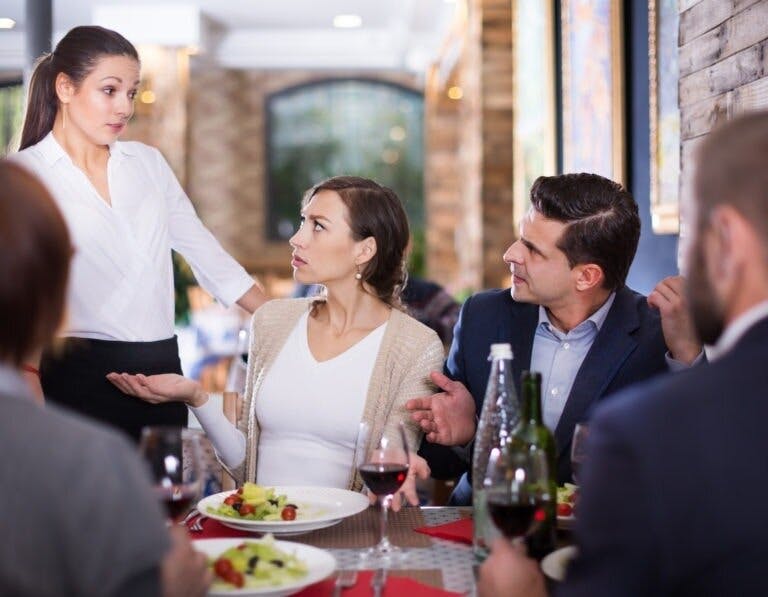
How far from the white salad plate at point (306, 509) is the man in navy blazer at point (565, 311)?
0.43m

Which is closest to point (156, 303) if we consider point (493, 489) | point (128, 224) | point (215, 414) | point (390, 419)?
point (128, 224)

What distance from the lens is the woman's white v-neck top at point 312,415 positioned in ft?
7.32

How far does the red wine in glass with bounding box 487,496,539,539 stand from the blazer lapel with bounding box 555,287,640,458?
29.6 inches

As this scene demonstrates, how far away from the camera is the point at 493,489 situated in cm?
136

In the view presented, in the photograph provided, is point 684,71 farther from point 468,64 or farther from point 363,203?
point 468,64

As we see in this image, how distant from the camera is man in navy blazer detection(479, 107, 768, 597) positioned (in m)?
0.95

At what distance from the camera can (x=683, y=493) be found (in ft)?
3.11

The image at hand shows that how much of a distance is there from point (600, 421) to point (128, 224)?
5.62 ft

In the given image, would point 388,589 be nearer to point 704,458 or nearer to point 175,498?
point 175,498

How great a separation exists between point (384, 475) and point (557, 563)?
0.30m

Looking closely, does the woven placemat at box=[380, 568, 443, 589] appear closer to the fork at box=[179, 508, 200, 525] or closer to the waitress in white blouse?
the fork at box=[179, 508, 200, 525]

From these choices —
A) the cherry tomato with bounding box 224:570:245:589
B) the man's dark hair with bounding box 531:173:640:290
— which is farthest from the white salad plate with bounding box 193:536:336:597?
the man's dark hair with bounding box 531:173:640:290

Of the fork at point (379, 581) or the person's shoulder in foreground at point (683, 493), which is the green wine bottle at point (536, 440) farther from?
the person's shoulder in foreground at point (683, 493)

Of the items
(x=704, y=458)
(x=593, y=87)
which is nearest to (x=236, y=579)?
(x=704, y=458)
